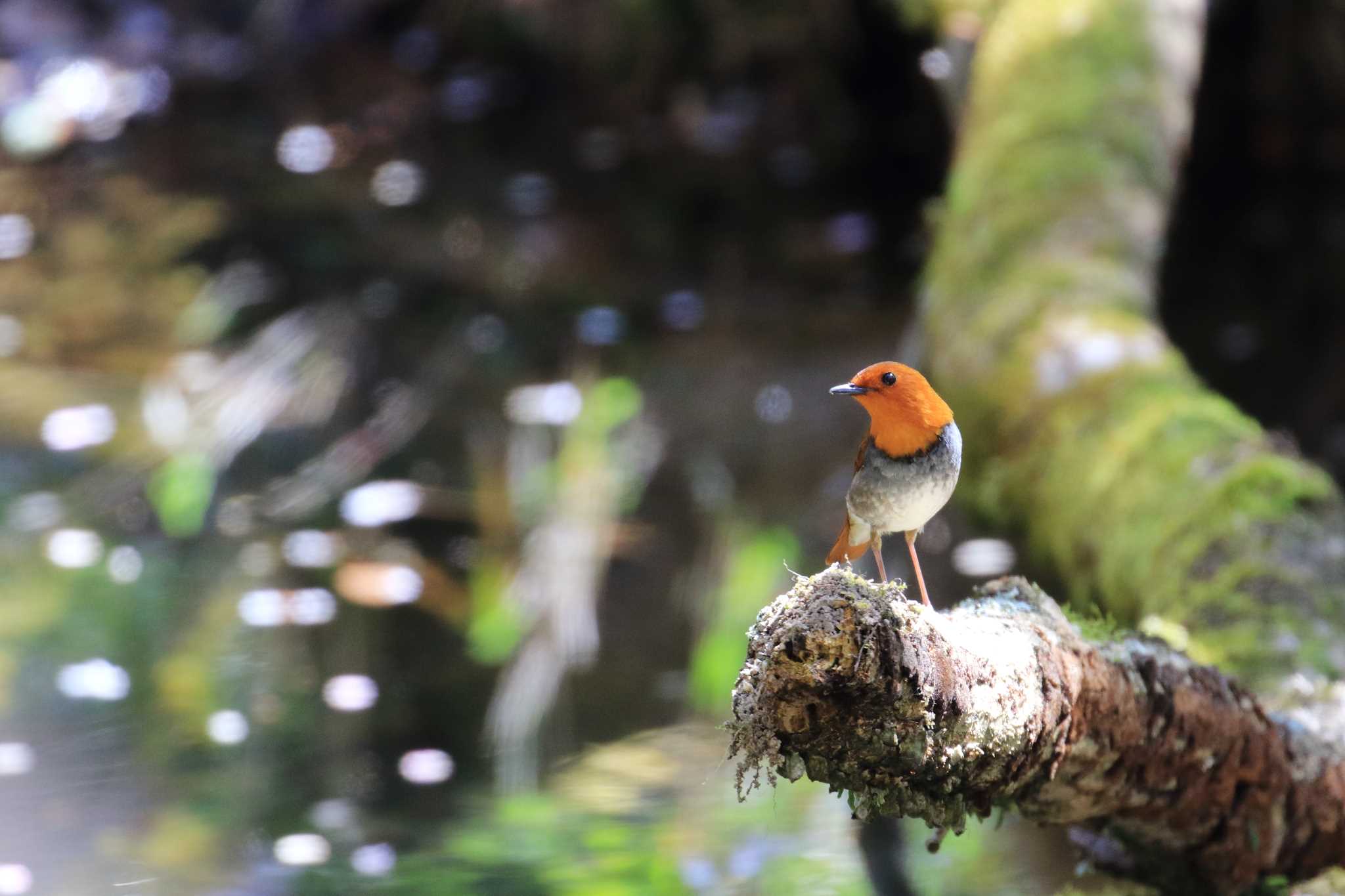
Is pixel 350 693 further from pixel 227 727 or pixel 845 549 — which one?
pixel 845 549

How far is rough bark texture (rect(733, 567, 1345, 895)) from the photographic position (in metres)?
1.12

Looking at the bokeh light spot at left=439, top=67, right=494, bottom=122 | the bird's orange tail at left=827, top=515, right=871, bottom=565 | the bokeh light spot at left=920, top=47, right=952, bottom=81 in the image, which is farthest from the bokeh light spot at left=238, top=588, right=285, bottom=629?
the bokeh light spot at left=439, top=67, right=494, bottom=122

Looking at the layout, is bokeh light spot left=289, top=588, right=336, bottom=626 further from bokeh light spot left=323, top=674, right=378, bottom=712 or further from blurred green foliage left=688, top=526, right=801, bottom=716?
blurred green foliage left=688, top=526, right=801, bottom=716

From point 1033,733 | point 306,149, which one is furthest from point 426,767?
point 306,149

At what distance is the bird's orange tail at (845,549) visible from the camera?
128 cm

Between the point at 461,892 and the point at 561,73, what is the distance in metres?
4.60

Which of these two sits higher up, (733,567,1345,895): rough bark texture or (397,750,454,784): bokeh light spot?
(397,750,454,784): bokeh light spot

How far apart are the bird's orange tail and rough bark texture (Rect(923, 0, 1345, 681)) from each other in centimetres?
104

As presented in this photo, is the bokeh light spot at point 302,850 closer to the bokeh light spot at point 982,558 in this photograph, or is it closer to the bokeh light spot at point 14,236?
the bokeh light spot at point 982,558

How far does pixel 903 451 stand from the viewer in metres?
1.17

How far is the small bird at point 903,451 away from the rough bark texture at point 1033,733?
0.25 feet

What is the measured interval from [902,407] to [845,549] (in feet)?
0.63

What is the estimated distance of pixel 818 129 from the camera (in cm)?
584

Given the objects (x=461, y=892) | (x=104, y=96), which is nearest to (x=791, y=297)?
(x=461, y=892)
